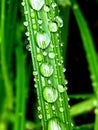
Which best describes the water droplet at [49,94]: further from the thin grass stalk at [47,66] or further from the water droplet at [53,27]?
the water droplet at [53,27]

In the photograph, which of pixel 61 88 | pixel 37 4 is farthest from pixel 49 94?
pixel 37 4

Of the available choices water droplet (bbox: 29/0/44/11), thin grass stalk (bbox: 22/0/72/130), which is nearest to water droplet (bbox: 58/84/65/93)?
thin grass stalk (bbox: 22/0/72/130)

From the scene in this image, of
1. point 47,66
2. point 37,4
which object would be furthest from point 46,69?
point 37,4

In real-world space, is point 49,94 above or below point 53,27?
below

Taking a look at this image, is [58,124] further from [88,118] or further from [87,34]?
[88,118]

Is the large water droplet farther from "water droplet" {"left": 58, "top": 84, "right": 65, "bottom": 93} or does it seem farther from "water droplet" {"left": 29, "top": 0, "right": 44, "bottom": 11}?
"water droplet" {"left": 29, "top": 0, "right": 44, "bottom": 11}

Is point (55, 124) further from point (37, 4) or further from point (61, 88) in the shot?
point (37, 4)

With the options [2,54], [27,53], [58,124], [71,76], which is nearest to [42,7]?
[58,124]
